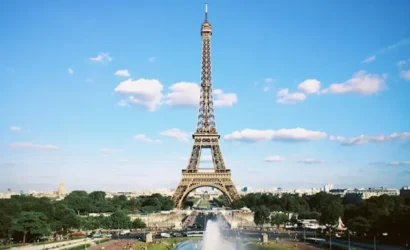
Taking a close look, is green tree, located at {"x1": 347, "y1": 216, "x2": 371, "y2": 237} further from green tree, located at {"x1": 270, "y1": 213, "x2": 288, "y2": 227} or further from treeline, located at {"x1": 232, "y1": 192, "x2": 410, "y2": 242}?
green tree, located at {"x1": 270, "y1": 213, "x2": 288, "y2": 227}

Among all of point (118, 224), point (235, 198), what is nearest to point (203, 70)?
point (235, 198)

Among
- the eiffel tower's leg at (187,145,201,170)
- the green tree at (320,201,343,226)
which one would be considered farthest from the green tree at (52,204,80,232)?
the green tree at (320,201,343,226)

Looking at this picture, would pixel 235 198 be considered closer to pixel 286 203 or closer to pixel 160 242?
pixel 286 203

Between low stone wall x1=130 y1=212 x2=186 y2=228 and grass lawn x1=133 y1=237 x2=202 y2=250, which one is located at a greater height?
low stone wall x1=130 y1=212 x2=186 y2=228

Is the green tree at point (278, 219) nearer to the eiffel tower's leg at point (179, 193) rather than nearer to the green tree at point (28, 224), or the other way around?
the eiffel tower's leg at point (179, 193)

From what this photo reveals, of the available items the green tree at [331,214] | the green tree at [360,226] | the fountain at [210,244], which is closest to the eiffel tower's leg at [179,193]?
the green tree at [331,214]

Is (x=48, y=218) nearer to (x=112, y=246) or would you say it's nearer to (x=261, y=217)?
(x=112, y=246)

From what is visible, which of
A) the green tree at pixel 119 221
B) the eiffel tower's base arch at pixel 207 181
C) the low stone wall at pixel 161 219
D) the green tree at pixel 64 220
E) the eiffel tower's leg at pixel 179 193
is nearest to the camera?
the green tree at pixel 64 220
